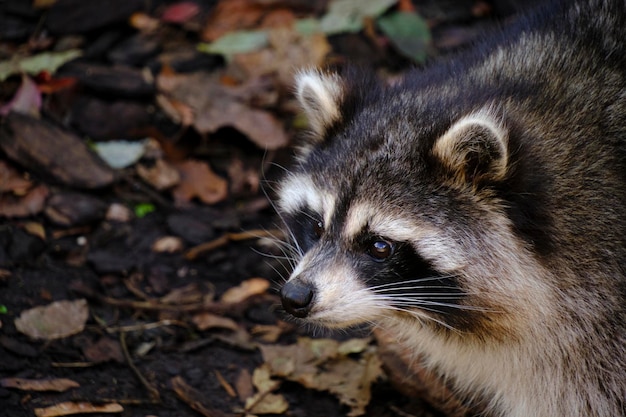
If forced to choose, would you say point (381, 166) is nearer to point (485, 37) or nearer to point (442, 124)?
point (442, 124)

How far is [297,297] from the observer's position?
383 cm

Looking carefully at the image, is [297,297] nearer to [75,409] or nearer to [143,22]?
[75,409]

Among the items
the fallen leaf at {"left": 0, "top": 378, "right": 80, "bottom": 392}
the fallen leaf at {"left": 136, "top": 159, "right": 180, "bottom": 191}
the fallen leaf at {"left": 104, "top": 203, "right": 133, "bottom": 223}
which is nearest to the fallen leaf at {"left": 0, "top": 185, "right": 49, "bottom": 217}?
the fallen leaf at {"left": 104, "top": 203, "right": 133, "bottom": 223}

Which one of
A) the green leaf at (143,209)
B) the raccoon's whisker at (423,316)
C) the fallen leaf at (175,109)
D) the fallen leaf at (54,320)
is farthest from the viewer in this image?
the fallen leaf at (175,109)

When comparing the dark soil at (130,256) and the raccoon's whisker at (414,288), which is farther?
the dark soil at (130,256)

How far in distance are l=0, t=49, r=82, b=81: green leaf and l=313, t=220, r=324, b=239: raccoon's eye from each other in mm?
3092

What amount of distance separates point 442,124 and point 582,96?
2.62 feet

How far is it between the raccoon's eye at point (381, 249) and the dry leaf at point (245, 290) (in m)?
1.74

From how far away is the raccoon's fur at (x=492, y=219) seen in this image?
3.88 meters

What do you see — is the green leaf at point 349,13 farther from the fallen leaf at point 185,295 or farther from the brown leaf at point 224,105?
the fallen leaf at point 185,295

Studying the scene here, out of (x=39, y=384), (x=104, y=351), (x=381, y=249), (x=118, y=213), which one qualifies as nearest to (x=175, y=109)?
(x=118, y=213)

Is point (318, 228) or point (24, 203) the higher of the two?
point (318, 228)

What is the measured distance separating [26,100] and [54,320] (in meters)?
1.95

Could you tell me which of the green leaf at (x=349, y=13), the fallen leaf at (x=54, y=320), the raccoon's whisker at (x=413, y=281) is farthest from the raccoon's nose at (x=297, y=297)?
the green leaf at (x=349, y=13)
